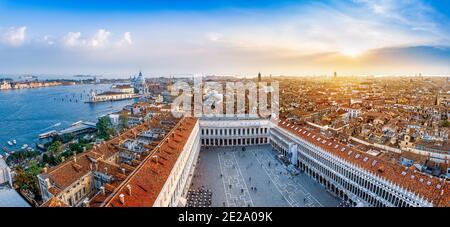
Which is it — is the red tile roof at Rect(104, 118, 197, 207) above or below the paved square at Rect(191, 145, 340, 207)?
above

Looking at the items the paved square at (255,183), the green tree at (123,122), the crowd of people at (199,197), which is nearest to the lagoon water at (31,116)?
the green tree at (123,122)

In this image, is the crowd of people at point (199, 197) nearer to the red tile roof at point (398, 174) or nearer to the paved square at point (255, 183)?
the paved square at point (255, 183)

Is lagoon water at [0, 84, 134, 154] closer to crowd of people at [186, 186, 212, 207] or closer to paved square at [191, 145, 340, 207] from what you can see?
paved square at [191, 145, 340, 207]

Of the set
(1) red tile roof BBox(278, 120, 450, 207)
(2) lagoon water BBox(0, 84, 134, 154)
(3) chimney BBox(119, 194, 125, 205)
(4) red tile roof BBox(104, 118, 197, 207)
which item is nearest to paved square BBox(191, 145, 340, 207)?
(1) red tile roof BBox(278, 120, 450, 207)

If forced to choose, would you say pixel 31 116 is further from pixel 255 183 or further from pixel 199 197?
pixel 255 183

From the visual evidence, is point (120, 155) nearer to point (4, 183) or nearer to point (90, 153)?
point (90, 153)

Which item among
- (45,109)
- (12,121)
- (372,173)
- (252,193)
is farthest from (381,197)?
→ (45,109)

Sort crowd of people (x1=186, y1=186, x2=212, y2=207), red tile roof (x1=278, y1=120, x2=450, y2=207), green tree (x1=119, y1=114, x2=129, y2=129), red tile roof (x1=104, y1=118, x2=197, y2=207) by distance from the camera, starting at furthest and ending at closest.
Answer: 1. green tree (x1=119, y1=114, x2=129, y2=129)
2. crowd of people (x1=186, y1=186, x2=212, y2=207)
3. red tile roof (x1=278, y1=120, x2=450, y2=207)
4. red tile roof (x1=104, y1=118, x2=197, y2=207)

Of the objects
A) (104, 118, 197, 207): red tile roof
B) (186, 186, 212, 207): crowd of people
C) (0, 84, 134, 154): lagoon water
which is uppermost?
(104, 118, 197, 207): red tile roof
